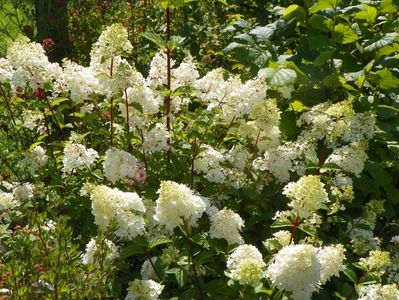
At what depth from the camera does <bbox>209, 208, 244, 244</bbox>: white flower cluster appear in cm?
289

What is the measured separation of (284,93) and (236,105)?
0.45 meters

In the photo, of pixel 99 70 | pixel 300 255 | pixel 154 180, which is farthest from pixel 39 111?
pixel 300 255

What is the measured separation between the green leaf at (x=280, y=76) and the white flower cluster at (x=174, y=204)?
3.23ft

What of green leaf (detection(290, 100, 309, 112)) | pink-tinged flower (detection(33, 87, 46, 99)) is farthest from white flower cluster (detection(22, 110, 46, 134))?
green leaf (detection(290, 100, 309, 112))

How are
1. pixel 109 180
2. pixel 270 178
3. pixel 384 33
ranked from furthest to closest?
pixel 384 33 → pixel 270 178 → pixel 109 180

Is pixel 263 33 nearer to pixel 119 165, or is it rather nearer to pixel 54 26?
pixel 119 165

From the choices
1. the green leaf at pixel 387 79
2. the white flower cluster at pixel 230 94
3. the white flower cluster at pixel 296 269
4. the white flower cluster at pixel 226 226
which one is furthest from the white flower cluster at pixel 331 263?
the green leaf at pixel 387 79

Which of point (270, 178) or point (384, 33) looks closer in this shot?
point (270, 178)

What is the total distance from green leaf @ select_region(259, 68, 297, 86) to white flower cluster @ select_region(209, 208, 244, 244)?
2.65ft

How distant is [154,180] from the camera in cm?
331

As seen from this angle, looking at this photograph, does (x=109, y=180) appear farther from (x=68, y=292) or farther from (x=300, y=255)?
(x=300, y=255)

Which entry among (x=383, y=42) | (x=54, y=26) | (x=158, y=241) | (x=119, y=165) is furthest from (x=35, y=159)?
(x=54, y=26)

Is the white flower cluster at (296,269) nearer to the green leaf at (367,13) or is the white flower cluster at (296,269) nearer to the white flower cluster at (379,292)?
the white flower cluster at (379,292)

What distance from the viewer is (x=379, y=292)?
260 centimetres
